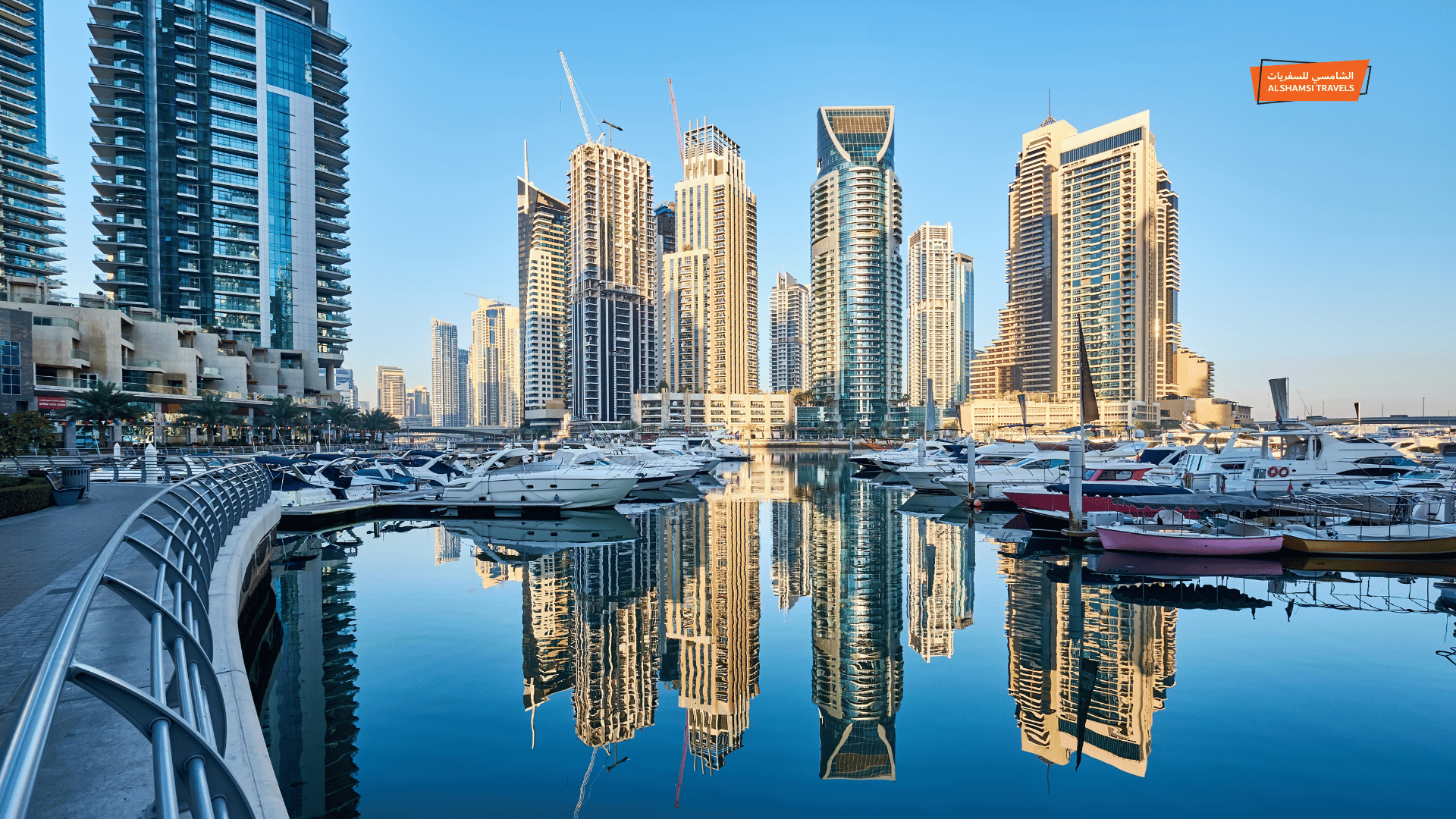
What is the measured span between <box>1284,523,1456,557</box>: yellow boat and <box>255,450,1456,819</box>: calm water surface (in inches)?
30.6

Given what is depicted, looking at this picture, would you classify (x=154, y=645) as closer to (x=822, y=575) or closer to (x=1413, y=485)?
(x=822, y=575)

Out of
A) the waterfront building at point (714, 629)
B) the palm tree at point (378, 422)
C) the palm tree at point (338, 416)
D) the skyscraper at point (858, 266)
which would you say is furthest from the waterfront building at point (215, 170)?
the skyscraper at point (858, 266)

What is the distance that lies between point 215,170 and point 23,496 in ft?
335

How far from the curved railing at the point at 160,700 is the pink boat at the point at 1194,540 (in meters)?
27.8

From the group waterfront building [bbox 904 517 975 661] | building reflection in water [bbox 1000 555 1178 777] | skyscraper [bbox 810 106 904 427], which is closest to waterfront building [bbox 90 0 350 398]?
waterfront building [bbox 904 517 975 661]

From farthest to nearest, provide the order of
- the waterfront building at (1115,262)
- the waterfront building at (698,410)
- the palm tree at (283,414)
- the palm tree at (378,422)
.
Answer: the waterfront building at (698,410)
the waterfront building at (1115,262)
the palm tree at (378,422)
the palm tree at (283,414)

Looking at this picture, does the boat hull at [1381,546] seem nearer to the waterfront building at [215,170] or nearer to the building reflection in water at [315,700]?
the building reflection in water at [315,700]

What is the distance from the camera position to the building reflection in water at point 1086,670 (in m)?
12.6

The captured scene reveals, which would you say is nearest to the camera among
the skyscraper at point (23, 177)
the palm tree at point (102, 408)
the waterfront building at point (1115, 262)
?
the palm tree at point (102, 408)

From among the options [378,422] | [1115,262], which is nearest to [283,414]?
[378,422]

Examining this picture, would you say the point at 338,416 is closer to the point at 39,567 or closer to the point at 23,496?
the point at 23,496


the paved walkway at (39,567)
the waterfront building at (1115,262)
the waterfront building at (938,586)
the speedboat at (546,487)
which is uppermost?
the waterfront building at (1115,262)

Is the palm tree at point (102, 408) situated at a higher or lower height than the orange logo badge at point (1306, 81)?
lower

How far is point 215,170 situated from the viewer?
340 feet
